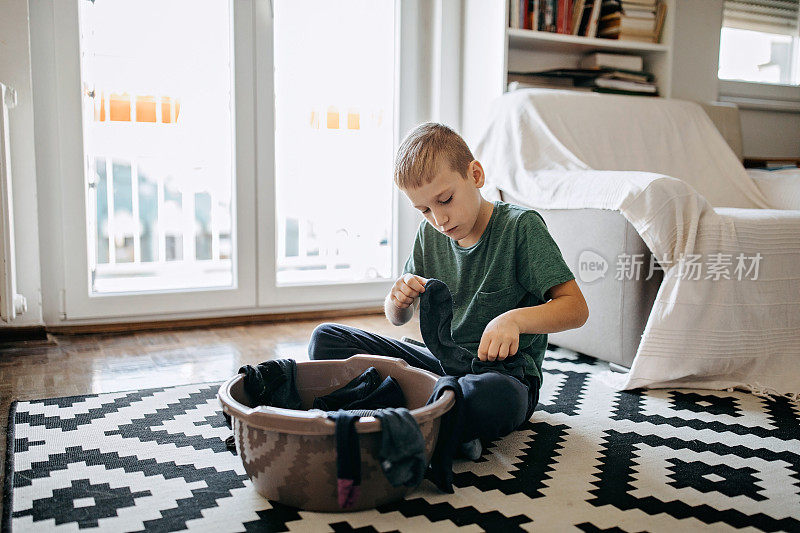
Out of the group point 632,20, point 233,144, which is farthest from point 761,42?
point 233,144

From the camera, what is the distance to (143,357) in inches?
76.4

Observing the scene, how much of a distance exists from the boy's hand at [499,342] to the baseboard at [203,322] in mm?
1503

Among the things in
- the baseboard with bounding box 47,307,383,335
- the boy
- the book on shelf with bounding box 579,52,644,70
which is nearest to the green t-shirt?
the boy

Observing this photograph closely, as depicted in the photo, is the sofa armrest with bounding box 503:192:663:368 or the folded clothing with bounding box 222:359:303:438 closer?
the folded clothing with bounding box 222:359:303:438

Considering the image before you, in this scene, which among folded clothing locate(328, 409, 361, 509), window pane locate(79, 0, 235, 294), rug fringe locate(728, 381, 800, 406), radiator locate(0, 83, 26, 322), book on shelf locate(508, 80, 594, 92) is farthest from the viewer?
book on shelf locate(508, 80, 594, 92)

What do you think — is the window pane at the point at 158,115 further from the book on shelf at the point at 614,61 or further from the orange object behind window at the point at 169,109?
the book on shelf at the point at 614,61

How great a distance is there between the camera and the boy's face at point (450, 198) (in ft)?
3.98

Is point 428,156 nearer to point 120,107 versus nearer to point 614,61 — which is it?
point 120,107

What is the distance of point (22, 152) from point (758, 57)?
9.93 ft

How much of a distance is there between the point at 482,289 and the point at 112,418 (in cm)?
77

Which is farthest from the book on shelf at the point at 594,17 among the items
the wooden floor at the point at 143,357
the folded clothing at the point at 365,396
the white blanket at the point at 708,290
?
the folded clothing at the point at 365,396

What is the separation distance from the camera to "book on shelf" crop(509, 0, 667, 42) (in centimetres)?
250

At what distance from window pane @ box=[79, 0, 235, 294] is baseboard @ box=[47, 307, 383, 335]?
0.12 meters

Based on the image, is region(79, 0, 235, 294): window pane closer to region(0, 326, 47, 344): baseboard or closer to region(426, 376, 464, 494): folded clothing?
region(0, 326, 47, 344): baseboard
